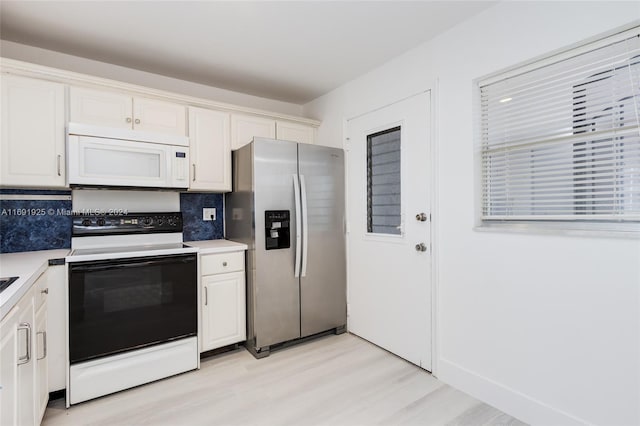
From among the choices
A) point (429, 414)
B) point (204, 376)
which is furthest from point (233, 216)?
point (429, 414)

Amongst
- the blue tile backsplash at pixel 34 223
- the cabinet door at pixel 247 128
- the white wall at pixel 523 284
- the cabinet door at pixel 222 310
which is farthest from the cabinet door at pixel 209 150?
the white wall at pixel 523 284

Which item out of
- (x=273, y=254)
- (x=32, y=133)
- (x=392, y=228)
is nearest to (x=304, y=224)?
(x=273, y=254)

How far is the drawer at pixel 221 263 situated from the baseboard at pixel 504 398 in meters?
1.72

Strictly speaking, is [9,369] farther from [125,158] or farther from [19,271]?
[125,158]

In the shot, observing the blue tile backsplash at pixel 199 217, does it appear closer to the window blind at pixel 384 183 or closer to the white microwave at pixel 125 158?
the white microwave at pixel 125 158

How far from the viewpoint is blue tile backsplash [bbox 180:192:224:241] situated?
2.92 meters

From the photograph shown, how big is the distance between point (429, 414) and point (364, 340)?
1.07 metres

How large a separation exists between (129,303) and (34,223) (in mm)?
1010

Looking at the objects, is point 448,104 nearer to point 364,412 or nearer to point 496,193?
point 496,193

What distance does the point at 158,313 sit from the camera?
2199 mm

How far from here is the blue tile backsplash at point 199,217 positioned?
292 centimetres

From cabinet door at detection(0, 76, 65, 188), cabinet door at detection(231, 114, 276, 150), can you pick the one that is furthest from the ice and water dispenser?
cabinet door at detection(0, 76, 65, 188)

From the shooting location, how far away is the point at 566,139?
1652mm

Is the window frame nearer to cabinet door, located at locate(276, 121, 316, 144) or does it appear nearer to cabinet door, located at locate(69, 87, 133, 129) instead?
cabinet door, located at locate(276, 121, 316, 144)
